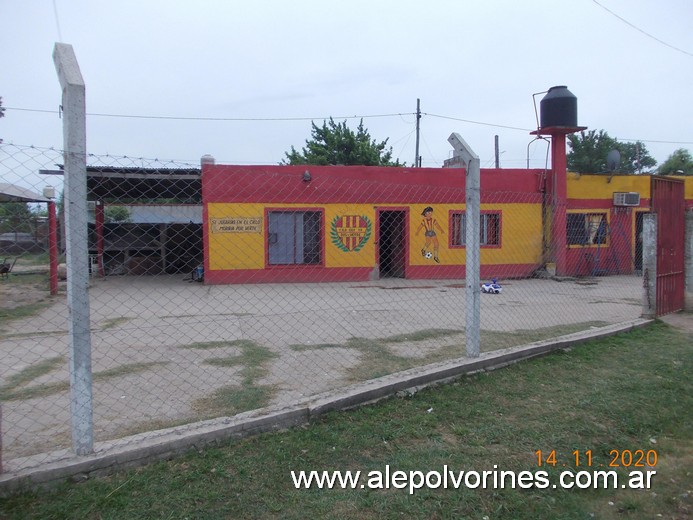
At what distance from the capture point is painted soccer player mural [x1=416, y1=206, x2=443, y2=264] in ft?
56.1

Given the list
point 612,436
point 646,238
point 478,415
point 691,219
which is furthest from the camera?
point 691,219

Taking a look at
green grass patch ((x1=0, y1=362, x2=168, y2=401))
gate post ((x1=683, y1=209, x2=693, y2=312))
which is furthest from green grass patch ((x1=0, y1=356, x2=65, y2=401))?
gate post ((x1=683, y1=209, x2=693, y2=312))

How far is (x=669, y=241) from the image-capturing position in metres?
8.34

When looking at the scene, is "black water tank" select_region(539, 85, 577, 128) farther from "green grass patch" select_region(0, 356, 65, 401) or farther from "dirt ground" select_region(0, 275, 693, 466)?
"green grass patch" select_region(0, 356, 65, 401)

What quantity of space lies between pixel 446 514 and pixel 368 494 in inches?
17.1

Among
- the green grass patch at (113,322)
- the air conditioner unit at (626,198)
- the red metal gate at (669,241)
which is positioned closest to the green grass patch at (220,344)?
the green grass patch at (113,322)

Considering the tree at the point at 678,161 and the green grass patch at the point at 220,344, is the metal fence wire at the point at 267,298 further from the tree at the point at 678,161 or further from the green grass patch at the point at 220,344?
the tree at the point at 678,161

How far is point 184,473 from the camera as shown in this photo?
312 centimetres

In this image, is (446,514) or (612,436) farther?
(612,436)

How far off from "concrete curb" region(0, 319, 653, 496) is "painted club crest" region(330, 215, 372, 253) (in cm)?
1149

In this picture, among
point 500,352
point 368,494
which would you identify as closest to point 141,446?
point 368,494

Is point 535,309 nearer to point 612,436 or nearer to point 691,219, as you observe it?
point 691,219

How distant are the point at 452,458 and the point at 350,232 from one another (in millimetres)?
13307
